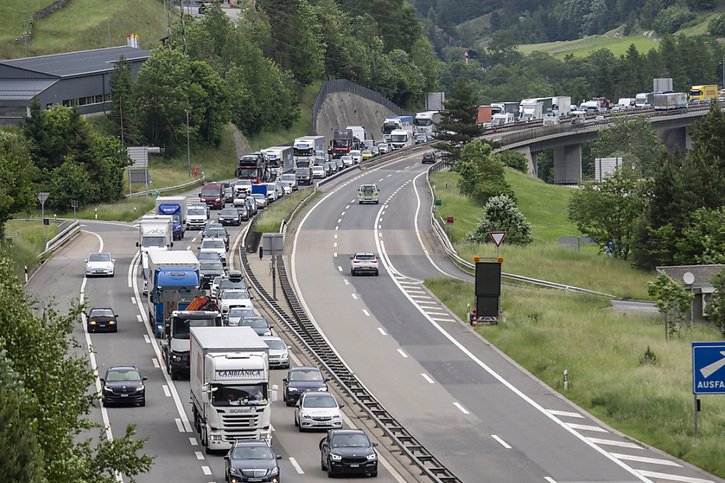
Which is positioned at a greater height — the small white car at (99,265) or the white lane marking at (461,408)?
the small white car at (99,265)

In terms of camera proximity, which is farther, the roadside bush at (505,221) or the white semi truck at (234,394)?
the roadside bush at (505,221)

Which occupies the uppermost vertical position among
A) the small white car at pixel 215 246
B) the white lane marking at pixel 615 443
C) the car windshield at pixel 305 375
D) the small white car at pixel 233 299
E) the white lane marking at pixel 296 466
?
the small white car at pixel 215 246

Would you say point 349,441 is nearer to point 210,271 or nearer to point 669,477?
point 669,477

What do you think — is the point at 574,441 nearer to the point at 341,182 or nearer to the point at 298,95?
the point at 341,182

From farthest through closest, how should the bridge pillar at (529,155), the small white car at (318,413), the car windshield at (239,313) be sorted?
1. the bridge pillar at (529,155)
2. the car windshield at (239,313)
3. the small white car at (318,413)

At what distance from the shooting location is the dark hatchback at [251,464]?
40.1 meters

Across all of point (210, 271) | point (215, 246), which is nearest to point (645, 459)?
point (210, 271)

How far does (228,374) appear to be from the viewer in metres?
44.7

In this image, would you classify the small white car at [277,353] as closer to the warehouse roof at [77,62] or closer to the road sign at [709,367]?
the road sign at [709,367]

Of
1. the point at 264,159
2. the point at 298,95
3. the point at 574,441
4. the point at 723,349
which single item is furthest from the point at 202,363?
the point at 298,95

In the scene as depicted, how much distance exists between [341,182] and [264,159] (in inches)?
305

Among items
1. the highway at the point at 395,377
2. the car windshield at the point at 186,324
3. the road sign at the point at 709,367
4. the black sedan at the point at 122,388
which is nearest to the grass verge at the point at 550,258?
the highway at the point at 395,377

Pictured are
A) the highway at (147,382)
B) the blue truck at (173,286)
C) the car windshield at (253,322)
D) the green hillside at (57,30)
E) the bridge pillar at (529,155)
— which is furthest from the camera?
the green hillside at (57,30)

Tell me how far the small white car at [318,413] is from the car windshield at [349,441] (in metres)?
5.65
